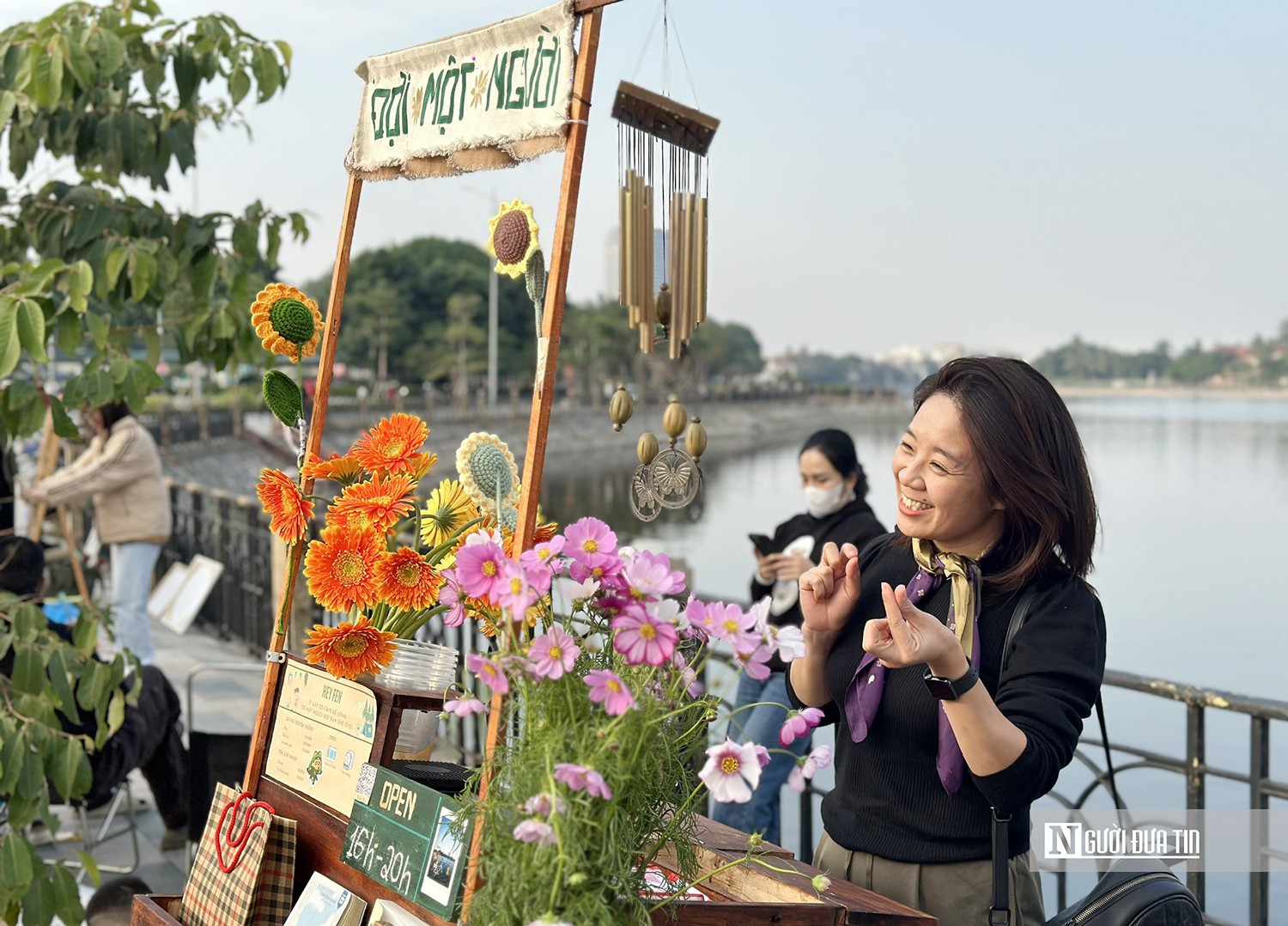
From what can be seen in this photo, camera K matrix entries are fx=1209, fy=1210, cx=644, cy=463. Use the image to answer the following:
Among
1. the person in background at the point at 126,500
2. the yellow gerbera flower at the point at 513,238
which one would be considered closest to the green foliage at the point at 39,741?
the yellow gerbera flower at the point at 513,238

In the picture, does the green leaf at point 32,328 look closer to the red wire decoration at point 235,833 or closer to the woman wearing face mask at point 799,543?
the red wire decoration at point 235,833

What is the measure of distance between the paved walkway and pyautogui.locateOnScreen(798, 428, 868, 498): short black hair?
189 centimetres

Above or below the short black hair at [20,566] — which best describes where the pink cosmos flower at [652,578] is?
above

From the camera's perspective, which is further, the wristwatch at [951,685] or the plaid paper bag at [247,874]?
the plaid paper bag at [247,874]

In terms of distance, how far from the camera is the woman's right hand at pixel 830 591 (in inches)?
66.7

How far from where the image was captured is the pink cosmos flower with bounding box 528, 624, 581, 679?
130 cm

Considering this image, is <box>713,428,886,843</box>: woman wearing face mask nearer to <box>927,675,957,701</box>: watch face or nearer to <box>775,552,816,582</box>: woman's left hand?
<box>775,552,816,582</box>: woman's left hand

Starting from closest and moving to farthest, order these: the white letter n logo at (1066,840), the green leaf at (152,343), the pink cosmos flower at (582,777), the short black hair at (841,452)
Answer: the pink cosmos flower at (582,777)
the white letter n logo at (1066,840)
the green leaf at (152,343)
the short black hair at (841,452)

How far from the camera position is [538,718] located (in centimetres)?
134

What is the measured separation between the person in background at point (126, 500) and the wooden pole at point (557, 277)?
4611 mm

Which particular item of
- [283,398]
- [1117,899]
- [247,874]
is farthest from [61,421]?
[1117,899]

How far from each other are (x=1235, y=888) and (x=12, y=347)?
696 cm

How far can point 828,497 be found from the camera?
400 cm

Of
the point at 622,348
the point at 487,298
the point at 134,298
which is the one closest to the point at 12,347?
the point at 134,298
